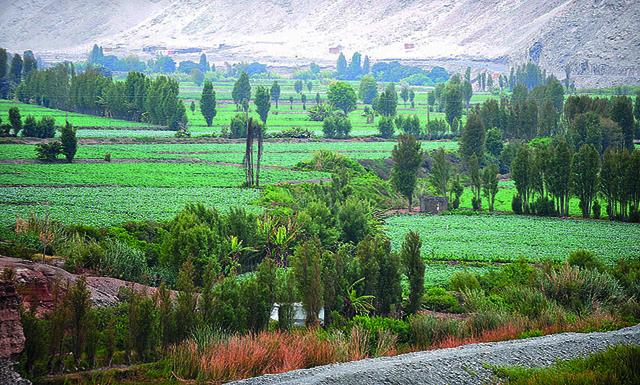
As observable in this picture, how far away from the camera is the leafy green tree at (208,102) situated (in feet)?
324

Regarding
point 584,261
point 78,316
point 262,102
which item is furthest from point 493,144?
point 78,316

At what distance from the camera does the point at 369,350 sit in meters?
24.4

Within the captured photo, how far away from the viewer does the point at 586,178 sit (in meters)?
57.2

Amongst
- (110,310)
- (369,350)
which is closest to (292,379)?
(369,350)

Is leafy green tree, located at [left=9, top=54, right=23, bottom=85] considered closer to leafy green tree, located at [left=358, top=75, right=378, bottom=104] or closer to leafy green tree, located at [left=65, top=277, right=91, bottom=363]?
leafy green tree, located at [left=358, top=75, right=378, bottom=104]

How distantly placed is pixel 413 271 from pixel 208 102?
7242 centimetres

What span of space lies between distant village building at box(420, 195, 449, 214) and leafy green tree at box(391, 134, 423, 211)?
119cm

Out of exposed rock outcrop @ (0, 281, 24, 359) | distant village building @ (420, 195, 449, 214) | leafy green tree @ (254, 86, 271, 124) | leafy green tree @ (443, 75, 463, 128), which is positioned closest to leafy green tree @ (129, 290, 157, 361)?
exposed rock outcrop @ (0, 281, 24, 359)

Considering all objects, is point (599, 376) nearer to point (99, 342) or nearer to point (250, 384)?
point (250, 384)

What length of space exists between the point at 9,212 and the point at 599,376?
30304mm

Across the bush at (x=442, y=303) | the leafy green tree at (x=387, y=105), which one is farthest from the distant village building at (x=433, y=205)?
the leafy green tree at (x=387, y=105)

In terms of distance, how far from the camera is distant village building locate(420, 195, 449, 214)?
58812mm

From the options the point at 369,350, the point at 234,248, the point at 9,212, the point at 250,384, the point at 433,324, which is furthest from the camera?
the point at 9,212

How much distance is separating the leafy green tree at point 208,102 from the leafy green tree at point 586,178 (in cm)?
4840
